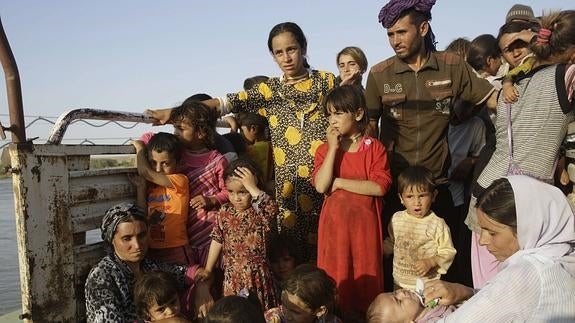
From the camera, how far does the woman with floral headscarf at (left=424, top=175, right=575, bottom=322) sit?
1.84 metres

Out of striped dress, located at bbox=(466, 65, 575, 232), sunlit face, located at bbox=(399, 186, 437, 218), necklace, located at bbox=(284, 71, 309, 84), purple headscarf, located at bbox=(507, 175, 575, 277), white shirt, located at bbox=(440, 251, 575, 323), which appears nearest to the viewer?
white shirt, located at bbox=(440, 251, 575, 323)

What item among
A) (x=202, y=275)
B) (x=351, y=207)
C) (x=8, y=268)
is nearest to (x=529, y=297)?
(x=351, y=207)

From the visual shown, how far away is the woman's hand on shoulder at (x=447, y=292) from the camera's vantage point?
95.3 inches

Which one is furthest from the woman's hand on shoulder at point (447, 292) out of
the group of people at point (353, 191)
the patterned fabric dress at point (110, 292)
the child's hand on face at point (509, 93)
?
the patterned fabric dress at point (110, 292)

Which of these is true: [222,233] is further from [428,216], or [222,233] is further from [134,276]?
[428,216]

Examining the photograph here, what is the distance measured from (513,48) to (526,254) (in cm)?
193

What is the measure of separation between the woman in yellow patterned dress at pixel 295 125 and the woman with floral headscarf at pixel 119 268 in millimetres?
831

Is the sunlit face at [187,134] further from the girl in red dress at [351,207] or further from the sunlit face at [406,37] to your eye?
the sunlit face at [406,37]

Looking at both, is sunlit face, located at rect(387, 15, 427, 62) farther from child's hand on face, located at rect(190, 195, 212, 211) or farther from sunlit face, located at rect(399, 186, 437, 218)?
child's hand on face, located at rect(190, 195, 212, 211)

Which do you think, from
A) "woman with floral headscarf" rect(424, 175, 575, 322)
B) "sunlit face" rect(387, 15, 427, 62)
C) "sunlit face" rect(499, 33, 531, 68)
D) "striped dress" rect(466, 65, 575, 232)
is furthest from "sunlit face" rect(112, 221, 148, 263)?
"sunlit face" rect(499, 33, 531, 68)

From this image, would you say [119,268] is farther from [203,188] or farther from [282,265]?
[282,265]

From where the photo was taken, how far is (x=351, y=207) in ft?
9.95

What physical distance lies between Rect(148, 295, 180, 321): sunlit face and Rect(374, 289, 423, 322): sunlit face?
1.10 metres

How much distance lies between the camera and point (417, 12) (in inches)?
128
